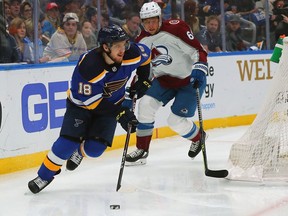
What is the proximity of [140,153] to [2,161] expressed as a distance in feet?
3.34

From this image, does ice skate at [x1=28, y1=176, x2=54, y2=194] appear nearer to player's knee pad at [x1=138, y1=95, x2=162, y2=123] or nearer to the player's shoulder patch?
the player's shoulder patch

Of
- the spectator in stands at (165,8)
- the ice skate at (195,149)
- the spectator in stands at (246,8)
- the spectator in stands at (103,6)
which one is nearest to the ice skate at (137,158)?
the ice skate at (195,149)

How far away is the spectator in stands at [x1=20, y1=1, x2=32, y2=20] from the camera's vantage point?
17.1 ft

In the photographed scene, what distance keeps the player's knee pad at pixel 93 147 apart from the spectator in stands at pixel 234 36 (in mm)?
3750

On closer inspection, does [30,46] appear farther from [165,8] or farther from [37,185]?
[165,8]

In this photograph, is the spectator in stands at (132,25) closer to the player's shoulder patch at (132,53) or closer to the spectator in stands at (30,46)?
the spectator in stands at (30,46)

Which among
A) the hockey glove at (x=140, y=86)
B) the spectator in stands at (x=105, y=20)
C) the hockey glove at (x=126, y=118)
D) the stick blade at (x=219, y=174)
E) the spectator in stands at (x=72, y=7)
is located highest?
the spectator in stands at (x=72, y=7)

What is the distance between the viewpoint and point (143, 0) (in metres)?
6.58

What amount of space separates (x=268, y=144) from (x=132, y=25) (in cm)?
262

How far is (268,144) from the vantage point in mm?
4219

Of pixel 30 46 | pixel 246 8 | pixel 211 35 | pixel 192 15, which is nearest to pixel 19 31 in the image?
pixel 30 46

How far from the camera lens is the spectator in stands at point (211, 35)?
24.0 feet

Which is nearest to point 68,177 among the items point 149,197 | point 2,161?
point 2,161

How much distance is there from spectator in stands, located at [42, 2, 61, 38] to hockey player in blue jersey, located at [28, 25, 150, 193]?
1.47 m
